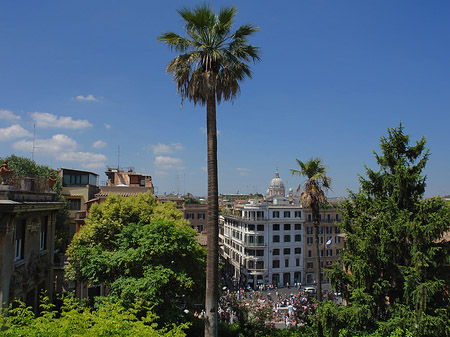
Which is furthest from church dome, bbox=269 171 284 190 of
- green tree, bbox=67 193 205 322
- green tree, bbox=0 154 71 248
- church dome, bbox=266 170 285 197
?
green tree, bbox=67 193 205 322

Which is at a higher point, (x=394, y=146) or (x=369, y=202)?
(x=394, y=146)

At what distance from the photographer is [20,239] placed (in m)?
16.7

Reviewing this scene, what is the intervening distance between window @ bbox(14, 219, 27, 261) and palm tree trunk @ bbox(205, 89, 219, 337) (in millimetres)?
9982

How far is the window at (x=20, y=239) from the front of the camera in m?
16.3

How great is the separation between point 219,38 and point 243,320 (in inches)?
611

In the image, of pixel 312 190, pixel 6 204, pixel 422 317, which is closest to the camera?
pixel 422 317

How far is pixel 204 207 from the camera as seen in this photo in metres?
65.8

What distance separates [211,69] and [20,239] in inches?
509

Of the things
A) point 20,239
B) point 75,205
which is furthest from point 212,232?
point 75,205

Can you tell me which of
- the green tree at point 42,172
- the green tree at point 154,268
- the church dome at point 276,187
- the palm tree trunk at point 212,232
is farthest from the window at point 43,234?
the church dome at point 276,187

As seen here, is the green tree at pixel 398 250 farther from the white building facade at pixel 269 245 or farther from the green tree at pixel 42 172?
the white building facade at pixel 269 245

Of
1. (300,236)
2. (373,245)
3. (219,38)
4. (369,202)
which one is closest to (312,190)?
(369,202)

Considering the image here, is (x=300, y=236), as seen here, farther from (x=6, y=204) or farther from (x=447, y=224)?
(x=6, y=204)

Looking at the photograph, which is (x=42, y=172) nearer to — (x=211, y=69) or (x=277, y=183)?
(x=211, y=69)
